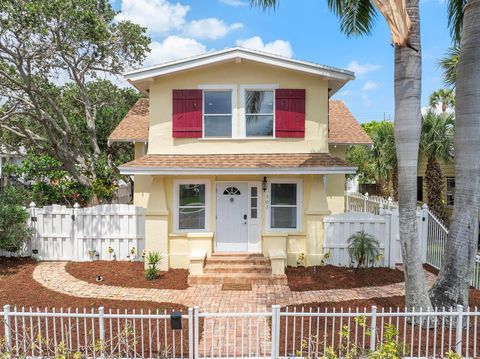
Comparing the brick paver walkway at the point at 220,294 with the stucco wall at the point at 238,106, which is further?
the stucco wall at the point at 238,106

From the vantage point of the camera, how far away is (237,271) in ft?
32.5

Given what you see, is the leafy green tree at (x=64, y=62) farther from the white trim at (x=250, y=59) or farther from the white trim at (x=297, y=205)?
the white trim at (x=297, y=205)

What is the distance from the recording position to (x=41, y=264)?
1084 cm

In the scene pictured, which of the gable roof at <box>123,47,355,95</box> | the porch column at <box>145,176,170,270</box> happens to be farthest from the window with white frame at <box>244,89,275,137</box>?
the porch column at <box>145,176,170,270</box>

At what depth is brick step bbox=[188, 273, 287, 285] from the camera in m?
9.40

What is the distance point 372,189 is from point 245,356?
28182 millimetres

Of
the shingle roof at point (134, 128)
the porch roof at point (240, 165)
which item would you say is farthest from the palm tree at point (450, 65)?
the shingle roof at point (134, 128)

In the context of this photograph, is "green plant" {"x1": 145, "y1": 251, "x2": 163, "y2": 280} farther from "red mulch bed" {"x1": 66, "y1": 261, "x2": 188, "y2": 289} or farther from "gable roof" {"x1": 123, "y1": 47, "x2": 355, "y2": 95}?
"gable roof" {"x1": 123, "y1": 47, "x2": 355, "y2": 95}

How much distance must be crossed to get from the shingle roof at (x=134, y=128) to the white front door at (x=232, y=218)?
16.3ft

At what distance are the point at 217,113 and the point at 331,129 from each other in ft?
20.2

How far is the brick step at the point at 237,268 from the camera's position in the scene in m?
9.88

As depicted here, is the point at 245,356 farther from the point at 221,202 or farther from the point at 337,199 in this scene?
the point at 337,199

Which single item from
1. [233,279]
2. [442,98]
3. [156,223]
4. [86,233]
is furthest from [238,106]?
[442,98]

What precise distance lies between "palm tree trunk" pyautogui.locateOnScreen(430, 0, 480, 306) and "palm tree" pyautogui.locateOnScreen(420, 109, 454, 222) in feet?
33.8
